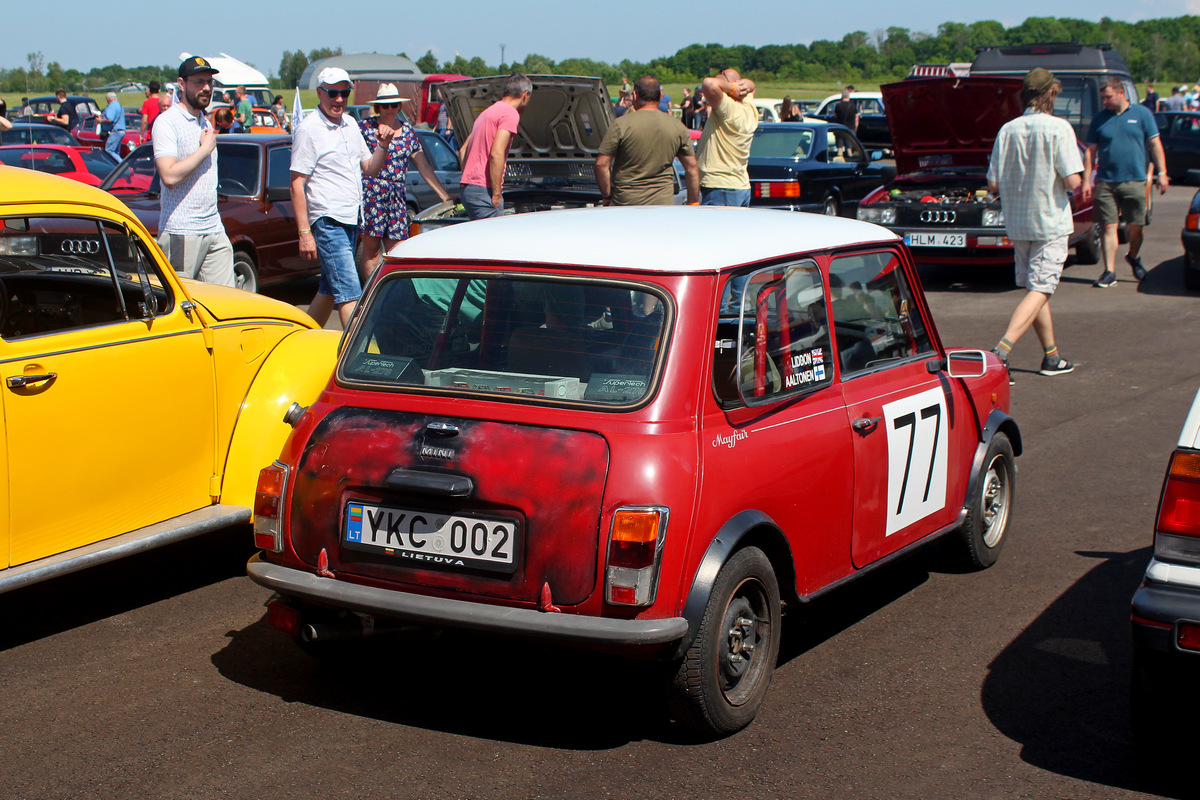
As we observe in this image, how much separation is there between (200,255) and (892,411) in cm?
506

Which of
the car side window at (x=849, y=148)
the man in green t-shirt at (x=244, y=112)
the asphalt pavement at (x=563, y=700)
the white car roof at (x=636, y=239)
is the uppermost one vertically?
the man in green t-shirt at (x=244, y=112)

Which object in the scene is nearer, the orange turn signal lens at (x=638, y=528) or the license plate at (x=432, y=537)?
the orange turn signal lens at (x=638, y=528)

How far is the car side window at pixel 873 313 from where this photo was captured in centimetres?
443

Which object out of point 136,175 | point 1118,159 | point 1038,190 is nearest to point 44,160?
point 136,175

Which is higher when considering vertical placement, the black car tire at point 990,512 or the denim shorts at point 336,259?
the denim shorts at point 336,259

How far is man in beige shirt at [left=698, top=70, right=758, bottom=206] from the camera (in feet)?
36.8

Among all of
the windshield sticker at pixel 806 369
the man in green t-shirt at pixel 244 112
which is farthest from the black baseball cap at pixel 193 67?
the man in green t-shirt at pixel 244 112

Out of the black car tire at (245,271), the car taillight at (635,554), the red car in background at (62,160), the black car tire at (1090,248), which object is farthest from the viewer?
the red car in background at (62,160)

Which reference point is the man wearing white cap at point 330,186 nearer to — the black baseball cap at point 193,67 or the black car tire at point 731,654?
the black baseball cap at point 193,67

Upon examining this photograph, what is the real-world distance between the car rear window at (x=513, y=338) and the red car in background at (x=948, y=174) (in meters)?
9.40

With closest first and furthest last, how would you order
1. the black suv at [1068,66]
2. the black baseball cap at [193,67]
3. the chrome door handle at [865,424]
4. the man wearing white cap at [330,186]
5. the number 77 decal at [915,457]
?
the chrome door handle at [865,424] < the number 77 decal at [915,457] < the black baseball cap at [193,67] < the man wearing white cap at [330,186] < the black suv at [1068,66]

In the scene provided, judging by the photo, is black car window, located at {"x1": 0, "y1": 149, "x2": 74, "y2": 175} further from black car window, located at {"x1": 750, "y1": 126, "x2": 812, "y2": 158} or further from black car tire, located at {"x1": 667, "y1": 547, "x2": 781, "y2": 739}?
black car tire, located at {"x1": 667, "y1": 547, "x2": 781, "y2": 739}

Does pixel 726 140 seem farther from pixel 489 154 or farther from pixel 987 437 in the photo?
pixel 987 437

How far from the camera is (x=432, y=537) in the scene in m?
3.64
